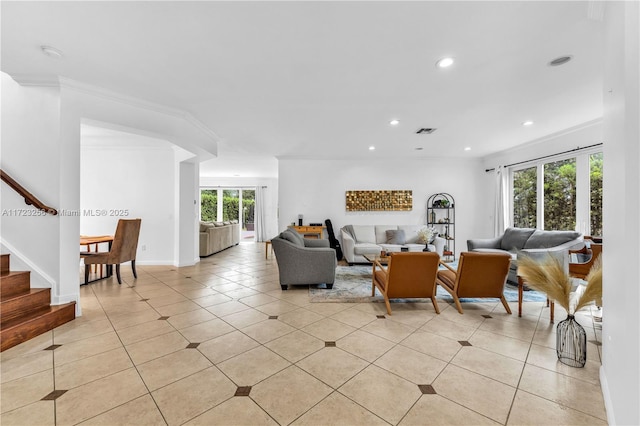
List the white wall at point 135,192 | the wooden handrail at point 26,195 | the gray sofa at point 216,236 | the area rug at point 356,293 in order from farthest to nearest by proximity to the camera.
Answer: the gray sofa at point 216,236
the white wall at point 135,192
the area rug at point 356,293
the wooden handrail at point 26,195

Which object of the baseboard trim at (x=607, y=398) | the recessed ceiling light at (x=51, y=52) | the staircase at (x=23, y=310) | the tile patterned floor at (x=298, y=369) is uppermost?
the recessed ceiling light at (x=51, y=52)

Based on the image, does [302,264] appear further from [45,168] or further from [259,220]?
[259,220]

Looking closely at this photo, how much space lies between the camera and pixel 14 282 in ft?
9.11

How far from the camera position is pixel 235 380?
1.92 metres

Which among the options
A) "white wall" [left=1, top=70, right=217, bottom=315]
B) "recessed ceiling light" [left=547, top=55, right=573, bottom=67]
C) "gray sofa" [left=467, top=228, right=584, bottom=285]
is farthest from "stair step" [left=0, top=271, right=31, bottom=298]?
"recessed ceiling light" [left=547, top=55, right=573, bottom=67]

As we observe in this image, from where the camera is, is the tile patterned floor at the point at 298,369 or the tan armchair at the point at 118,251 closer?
the tile patterned floor at the point at 298,369

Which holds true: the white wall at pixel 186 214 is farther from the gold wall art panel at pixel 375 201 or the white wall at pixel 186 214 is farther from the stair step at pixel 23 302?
the gold wall art panel at pixel 375 201

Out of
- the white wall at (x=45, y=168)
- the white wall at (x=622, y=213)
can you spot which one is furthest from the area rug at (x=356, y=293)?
the white wall at (x=45, y=168)

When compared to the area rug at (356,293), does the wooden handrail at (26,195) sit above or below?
above

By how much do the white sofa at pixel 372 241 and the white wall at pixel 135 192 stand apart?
3883 millimetres

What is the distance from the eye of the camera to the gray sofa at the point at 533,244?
3945 mm

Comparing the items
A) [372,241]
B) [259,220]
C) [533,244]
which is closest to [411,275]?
[533,244]

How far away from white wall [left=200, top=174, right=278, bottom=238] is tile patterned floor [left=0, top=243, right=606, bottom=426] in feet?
24.7

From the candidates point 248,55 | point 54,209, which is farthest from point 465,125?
point 54,209
